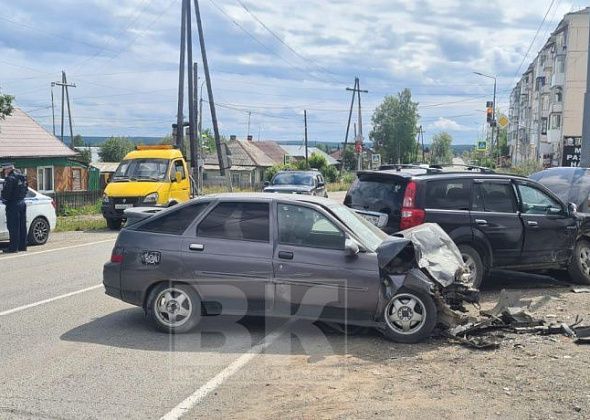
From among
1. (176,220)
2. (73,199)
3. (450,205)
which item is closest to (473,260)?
(450,205)

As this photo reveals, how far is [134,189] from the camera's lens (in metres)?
18.8

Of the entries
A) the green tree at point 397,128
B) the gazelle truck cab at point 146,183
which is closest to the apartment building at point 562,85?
the green tree at point 397,128

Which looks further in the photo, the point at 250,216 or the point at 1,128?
the point at 1,128

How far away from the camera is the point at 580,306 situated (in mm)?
8258

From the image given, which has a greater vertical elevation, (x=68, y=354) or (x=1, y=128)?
(x=1, y=128)

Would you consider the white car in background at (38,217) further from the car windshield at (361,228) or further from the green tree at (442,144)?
the green tree at (442,144)

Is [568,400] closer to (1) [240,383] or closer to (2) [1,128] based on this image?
(1) [240,383]

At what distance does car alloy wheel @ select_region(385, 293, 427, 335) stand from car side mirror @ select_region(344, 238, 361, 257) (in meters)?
0.61

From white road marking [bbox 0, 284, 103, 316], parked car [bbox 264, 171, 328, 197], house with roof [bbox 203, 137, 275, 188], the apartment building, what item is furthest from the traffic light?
house with roof [bbox 203, 137, 275, 188]

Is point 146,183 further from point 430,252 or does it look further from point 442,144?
point 442,144

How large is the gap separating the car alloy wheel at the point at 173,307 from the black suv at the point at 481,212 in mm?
3125

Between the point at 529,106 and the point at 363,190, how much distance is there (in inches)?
3594

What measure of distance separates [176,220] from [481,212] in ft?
14.2

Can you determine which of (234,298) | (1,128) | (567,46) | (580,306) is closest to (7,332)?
(234,298)
